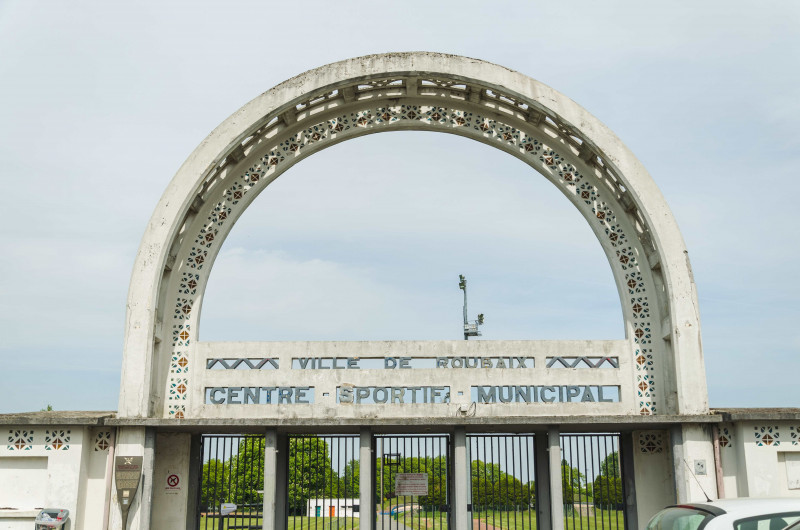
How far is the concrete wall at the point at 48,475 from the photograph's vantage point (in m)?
Result: 12.5

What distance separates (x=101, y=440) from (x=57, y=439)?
2.27ft

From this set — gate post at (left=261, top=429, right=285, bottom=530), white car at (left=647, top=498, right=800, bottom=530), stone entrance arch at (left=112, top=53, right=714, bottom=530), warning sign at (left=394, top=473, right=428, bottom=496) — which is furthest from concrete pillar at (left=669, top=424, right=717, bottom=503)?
gate post at (left=261, top=429, right=285, bottom=530)

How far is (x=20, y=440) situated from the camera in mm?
12750

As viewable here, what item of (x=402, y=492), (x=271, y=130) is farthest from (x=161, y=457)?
(x=271, y=130)

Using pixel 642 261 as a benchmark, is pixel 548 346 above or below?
below

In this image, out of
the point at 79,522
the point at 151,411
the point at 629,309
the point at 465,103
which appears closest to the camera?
the point at 79,522

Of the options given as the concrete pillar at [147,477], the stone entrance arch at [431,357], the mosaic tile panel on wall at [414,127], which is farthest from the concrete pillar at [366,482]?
the concrete pillar at [147,477]

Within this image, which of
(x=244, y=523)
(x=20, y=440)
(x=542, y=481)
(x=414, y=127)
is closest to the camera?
(x=20, y=440)

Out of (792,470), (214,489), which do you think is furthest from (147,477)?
(792,470)

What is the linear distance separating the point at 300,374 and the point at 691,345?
22.6 feet

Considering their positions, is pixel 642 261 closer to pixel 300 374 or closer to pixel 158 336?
pixel 300 374

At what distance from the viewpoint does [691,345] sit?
13148 millimetres

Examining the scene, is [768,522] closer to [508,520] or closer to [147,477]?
[508,520]

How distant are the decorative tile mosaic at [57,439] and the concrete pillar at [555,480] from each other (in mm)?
8111
